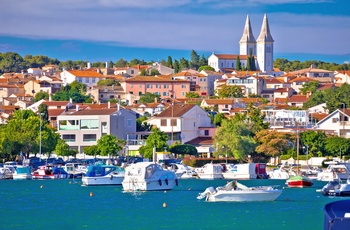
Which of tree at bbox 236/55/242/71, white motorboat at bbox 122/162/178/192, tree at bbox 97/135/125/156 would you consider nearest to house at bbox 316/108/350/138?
tree at bbox 97/135/125/156

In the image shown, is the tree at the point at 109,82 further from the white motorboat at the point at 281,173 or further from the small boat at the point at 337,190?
the small boat at the point at 337,190

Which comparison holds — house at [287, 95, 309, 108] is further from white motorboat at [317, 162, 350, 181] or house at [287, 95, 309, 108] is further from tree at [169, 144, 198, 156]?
white motorboat at [317, 162, 350, 181]

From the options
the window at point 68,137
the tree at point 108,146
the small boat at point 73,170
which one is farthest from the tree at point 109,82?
the small boat at point 73,170

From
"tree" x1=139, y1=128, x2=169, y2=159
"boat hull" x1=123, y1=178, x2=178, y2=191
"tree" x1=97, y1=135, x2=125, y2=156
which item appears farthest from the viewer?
"tree" x1=97, y1=135, x2=125, y2=156

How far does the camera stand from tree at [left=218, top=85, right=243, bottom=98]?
456 ft

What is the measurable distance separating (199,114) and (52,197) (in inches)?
1672

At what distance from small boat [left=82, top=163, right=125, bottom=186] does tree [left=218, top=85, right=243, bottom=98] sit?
77283mm

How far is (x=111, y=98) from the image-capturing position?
5507 inches

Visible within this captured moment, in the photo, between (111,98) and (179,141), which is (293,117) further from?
(111,98)

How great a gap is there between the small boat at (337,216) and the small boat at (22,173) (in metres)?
49.2

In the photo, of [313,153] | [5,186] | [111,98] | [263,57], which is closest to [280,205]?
[5,186]

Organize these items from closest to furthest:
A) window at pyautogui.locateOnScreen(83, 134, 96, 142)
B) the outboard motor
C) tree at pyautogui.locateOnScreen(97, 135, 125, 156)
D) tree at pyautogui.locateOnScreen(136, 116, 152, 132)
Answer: the outboard motor
tree at pyautogui.locateOnScreen(97, 135, 125, 156)
window at pyautogui.locateOnScreen(83, 134, 96, 142)
tree at pyautogui.locateOnScreen(136, 116, 152, 132)

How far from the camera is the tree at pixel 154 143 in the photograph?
82.7 meters

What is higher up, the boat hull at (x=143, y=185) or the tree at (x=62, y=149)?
the tree at (x=62, y=149)
